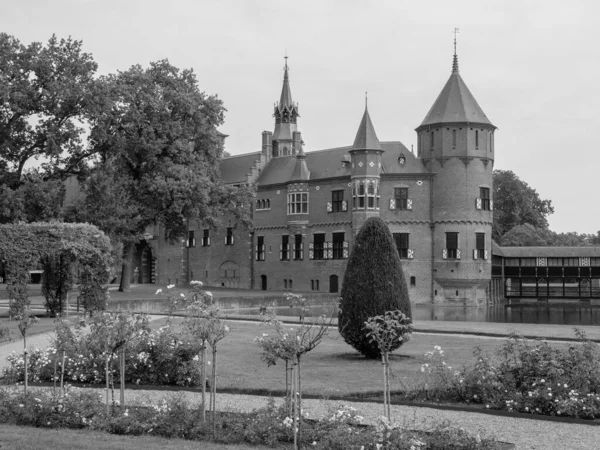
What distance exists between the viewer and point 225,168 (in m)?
62.8

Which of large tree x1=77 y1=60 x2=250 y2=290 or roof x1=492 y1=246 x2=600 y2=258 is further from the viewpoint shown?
roof x1=492 y1=246 x2=600 y2=258

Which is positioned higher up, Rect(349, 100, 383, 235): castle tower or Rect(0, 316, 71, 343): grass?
Rect(349, 100, 383, 235): castle tower

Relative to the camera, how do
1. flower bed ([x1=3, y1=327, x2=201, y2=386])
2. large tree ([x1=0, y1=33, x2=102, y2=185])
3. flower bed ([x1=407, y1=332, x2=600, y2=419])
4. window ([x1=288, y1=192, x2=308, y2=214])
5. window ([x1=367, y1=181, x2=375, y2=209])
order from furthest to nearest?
1. window ([x1=288, y1=192, x2=308, y2=214])
2. window ([x1=367, y1=181, x2=375, y2=209])
3. large tree ([x1=0, y1=33, x2=102, y2=185])
4. flower bed ([x1=3, y1=327, x2=201, y2=386])
5. flower bed ([x1=407, y1=332, x2=600, y2=419])

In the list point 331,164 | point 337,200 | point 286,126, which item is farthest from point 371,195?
point 286,126

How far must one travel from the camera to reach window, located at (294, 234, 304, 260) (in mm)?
55144

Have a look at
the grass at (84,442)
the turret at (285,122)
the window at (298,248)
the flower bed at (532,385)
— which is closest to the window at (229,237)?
the turret at (285,122)

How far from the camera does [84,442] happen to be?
8812mm

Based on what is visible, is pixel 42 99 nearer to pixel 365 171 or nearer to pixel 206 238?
pixel 365 171

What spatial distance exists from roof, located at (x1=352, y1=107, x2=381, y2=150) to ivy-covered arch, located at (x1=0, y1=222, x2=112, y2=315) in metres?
25.5

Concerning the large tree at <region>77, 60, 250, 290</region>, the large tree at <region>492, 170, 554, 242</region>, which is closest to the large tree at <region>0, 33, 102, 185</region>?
the large tree at <region>77, 60, 250, 290</region>

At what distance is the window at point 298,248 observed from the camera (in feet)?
181

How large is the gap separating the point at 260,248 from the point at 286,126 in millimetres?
10347

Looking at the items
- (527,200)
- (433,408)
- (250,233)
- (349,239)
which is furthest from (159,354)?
(527,200)

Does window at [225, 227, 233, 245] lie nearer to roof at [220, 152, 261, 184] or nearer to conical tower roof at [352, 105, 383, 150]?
roof at [220, 152, 261, 184]
